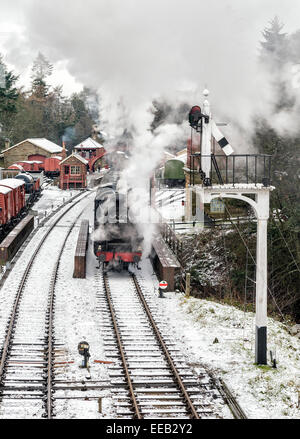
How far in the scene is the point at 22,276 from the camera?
→ 66.3ft

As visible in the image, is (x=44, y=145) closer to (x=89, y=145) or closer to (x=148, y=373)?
(x=89, y=145)

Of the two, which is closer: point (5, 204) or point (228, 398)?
point (228, 398)

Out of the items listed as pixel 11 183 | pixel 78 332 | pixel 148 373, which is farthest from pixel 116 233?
pixel 11 183

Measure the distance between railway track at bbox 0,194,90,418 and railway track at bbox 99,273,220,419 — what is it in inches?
53.2

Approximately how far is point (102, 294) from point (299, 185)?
7862 millimetres

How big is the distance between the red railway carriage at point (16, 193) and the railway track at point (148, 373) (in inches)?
604

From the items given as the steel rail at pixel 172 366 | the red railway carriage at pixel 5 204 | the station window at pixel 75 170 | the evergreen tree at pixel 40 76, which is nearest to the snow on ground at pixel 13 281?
the red railway carriage at pixel 5 204

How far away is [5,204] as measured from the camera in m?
27.0

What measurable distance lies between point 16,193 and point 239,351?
21543 mm

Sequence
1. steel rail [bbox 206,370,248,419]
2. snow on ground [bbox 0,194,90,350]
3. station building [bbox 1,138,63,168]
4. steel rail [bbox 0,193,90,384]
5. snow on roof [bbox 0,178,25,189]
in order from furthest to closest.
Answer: station building [bbox 1,138,63,168], snow on roof [bbox 0,178,25,189], snow on ground [bbox 0,194,90,350], steel rail [bbox 0,193,90,384], steel rail [bbox 206,370,248,419]

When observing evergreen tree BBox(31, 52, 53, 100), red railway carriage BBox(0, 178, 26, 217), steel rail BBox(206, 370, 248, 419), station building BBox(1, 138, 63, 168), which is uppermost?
evergreen tree BBox(31, 52, 53, 100)

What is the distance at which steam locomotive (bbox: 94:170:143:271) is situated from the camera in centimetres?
1983

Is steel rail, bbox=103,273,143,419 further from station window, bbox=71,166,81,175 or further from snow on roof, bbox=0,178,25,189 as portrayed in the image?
station window, bbox=71,166,81,175

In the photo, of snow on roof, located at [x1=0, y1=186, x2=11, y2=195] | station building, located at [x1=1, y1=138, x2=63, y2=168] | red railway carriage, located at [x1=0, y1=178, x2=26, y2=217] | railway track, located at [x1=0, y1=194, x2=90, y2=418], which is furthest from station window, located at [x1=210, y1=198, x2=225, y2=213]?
station building, located at [x1=1, y1=138, x2=63, y2=168]
